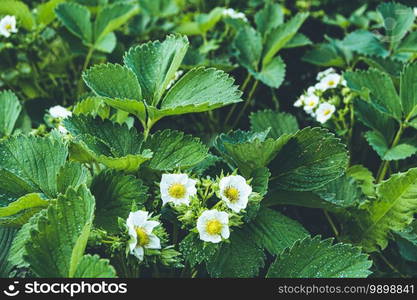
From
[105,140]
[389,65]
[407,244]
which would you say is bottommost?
[407,244]

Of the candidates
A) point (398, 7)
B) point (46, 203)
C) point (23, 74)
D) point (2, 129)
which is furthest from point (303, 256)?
point (23, 74)

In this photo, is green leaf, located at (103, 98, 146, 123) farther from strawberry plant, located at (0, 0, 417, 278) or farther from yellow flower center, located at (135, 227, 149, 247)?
yellow flower center, located at (135, 227, 149, 247)

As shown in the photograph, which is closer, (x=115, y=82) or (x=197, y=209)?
(x=197, y=209)

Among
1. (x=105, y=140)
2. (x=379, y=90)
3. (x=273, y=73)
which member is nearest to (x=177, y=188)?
(x=105, y=140)

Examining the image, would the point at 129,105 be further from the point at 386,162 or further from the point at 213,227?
the point at 386,162

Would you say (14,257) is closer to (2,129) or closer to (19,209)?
(19,209)

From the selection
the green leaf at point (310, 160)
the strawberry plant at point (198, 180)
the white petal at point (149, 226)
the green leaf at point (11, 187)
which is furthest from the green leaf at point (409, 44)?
the green leaf at point (11, 187)

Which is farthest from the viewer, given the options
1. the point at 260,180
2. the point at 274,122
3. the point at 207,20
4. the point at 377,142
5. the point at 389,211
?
the point at 207,20
